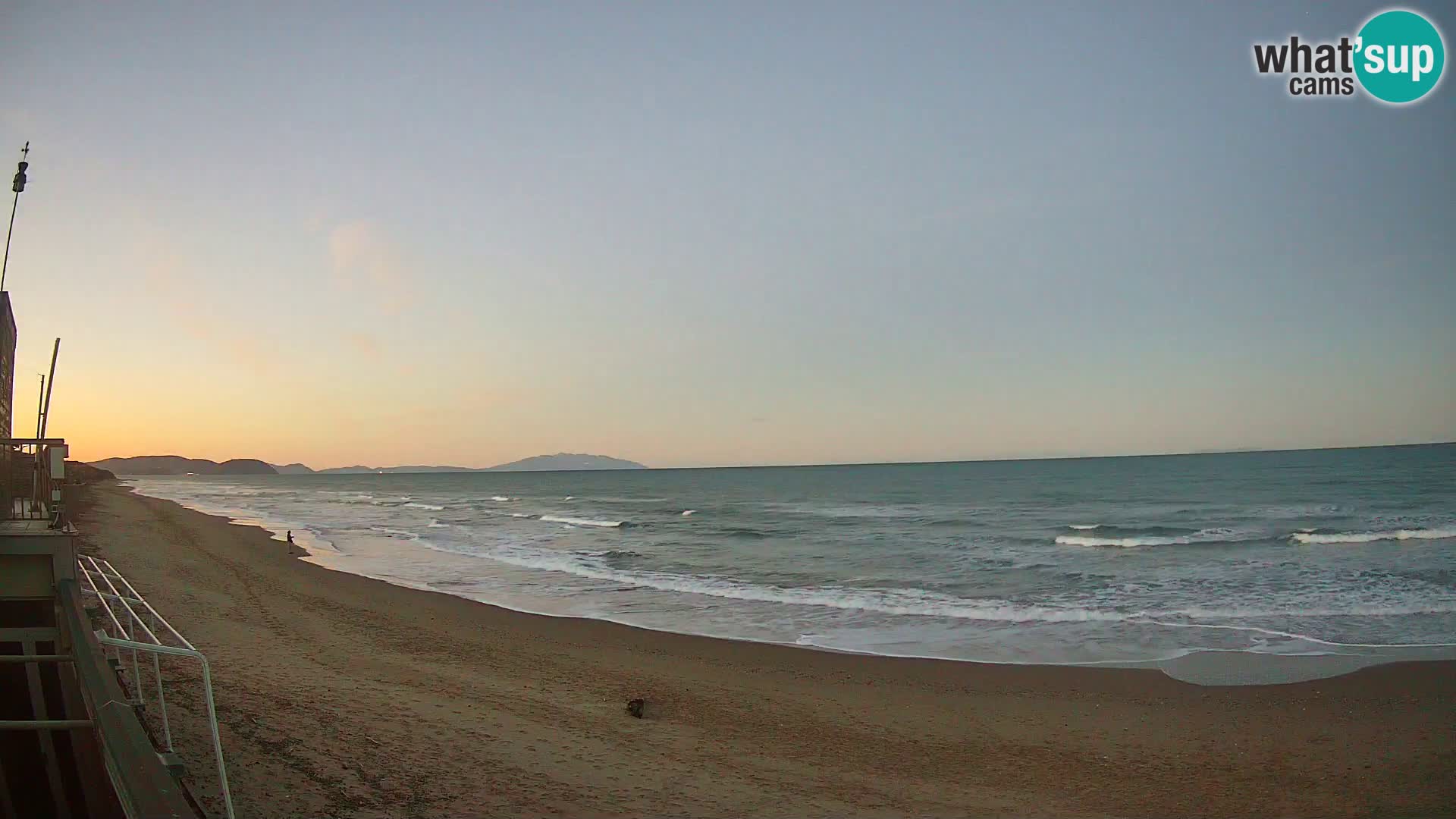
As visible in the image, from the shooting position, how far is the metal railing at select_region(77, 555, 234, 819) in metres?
4.55

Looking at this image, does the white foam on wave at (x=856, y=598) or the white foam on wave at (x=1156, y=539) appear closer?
the white foam on wave at (x=856, y=598)

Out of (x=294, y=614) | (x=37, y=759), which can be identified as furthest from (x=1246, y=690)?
(x=294, y=614)

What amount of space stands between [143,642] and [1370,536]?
34924 millimetres

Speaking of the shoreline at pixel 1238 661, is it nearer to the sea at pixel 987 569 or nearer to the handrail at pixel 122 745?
the sea at pixel 987 569

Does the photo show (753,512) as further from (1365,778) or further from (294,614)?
(1365,778)

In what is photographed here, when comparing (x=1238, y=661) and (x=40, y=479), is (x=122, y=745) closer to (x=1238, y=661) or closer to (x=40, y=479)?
(x=40, y=479)

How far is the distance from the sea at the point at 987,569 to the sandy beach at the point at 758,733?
2.10 m

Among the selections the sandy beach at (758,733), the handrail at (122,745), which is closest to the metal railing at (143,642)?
the handrail at (122,745)

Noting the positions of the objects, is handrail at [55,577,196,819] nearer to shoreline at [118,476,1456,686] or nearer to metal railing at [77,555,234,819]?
metal railing at [77,555,234,819]

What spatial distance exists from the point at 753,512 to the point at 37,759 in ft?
148

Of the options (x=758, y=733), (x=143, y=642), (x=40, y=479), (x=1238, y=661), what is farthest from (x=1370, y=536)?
(x=40, y=479)

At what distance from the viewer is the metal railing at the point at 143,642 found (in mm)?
4551

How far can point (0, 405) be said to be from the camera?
12523mm

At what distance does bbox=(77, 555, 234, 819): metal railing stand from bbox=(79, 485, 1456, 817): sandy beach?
0.45 metres
